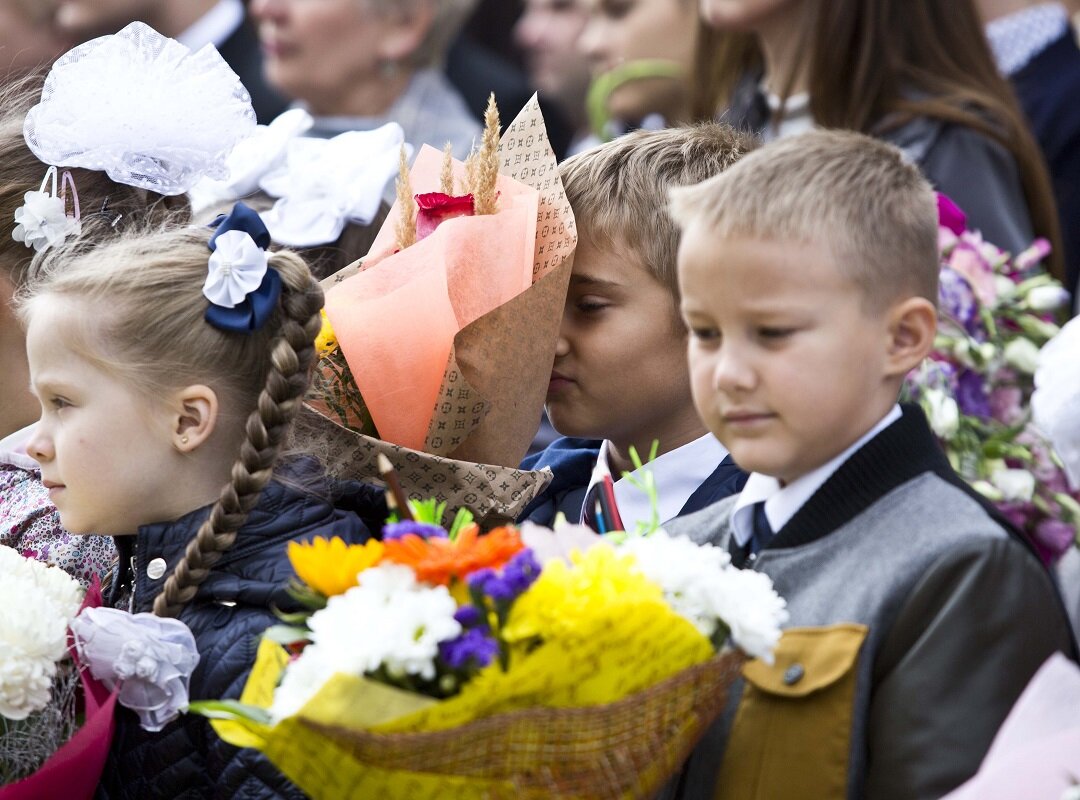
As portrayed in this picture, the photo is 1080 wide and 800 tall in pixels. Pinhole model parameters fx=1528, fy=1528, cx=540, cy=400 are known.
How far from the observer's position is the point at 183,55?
3.07 m

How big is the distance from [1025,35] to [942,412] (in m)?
2.09

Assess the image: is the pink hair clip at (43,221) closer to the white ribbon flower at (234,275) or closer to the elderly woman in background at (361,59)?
the white ribbon flower at (234,275)

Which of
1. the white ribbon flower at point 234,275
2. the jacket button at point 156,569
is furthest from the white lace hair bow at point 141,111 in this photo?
the jacket button at point 156,569

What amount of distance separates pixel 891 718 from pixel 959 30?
113 inches

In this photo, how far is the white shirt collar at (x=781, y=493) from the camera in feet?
6.95

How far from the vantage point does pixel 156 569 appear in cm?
262

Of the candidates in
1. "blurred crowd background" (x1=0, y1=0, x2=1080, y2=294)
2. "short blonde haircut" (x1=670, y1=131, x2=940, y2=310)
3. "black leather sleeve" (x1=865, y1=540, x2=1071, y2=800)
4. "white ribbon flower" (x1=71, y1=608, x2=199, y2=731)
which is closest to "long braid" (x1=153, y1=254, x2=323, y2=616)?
"white ribbon flower" (x1=71, y1=608, x2=199, y2=731)

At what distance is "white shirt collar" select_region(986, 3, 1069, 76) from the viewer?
4734 mm

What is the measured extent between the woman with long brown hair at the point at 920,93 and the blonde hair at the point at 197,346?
6.34 ft

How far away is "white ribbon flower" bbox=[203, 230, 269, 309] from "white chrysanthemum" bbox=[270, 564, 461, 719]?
3.05ft

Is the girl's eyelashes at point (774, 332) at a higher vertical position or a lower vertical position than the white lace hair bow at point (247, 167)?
higher

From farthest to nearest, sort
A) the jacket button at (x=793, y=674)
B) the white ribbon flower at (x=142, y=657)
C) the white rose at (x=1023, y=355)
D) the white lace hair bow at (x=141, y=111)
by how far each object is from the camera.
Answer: the white rose at (x=1023, y=355) → the white lace hair bow at (x=141, y=111) → the white ribbon flower at (x=142, y=657) → the jacket button at (x=793, y=674)

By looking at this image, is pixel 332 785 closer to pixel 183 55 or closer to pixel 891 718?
pixel 891 718

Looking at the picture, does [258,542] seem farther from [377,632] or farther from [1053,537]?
[1053,537]
